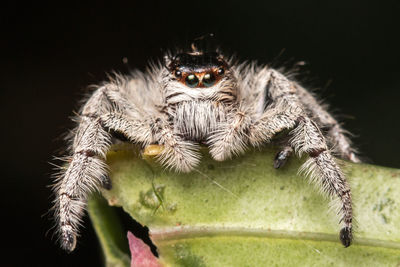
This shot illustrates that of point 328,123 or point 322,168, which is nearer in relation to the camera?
point 322,168

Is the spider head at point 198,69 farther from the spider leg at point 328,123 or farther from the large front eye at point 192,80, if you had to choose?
the spider leg at point 328,123

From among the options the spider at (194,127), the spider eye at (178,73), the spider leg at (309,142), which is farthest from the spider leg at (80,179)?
the spider leg at (309,142)

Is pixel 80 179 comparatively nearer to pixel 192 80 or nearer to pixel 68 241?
pixel 68 241

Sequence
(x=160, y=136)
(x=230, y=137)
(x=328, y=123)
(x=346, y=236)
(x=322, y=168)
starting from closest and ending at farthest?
1. (x=346, y=236)
2. (x=322, y=168)
3. (x=230, y=137)
4. (x=160, y=136)
5. (x=328, y=123)

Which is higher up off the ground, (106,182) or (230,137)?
(230,137)

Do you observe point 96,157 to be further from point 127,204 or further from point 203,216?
point 203,216

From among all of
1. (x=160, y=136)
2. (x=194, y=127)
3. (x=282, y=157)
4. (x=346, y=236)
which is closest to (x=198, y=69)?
(x=194, y=127)
